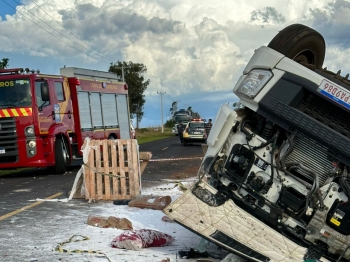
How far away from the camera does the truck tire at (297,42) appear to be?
624 centimetres

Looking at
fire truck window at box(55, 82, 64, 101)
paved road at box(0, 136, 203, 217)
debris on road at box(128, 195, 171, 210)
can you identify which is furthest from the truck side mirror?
debris on road at box(128, 195, 171, 210)

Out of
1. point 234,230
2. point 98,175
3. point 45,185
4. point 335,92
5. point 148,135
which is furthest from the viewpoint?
point 148,135

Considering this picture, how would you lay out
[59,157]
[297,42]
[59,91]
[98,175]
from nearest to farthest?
[297,42] < [98,175] < [59,157] < [59,91]

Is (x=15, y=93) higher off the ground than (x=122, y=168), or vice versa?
(x=15, y=93)

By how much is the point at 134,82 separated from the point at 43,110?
180ft

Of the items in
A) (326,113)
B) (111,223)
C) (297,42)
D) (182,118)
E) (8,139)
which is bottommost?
(182,118)

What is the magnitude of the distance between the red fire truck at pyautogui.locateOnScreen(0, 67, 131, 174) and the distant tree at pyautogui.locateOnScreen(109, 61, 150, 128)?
5213cm

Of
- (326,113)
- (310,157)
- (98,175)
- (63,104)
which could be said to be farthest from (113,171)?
(63,104)

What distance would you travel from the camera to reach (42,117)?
1597 cm

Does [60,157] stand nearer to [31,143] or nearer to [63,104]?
[31,143]

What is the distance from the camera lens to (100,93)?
64.8 ft

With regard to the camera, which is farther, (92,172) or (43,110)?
(43,110)

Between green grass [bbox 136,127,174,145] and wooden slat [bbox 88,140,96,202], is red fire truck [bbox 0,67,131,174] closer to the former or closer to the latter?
wooden slat [bbox 88,140,96,202]

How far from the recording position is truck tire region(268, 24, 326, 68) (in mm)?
6238
